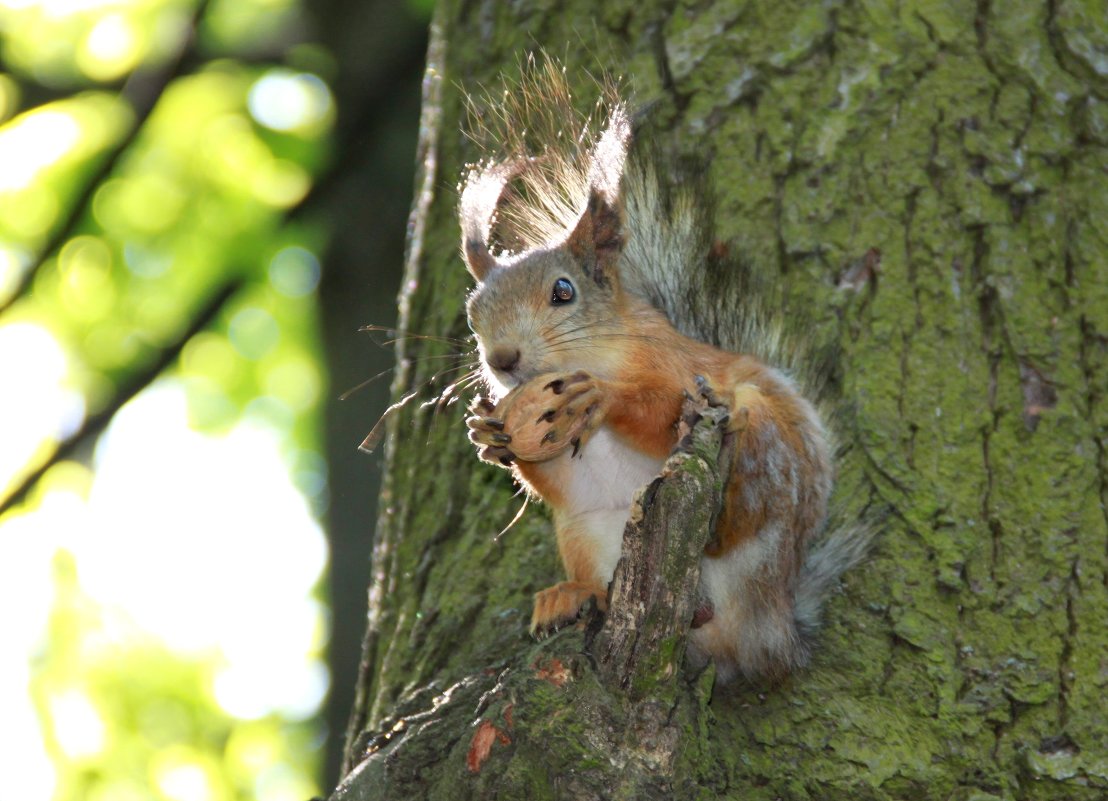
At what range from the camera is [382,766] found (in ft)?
5.78

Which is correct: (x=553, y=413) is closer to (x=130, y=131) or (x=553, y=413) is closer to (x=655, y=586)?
(x=655, y=586)

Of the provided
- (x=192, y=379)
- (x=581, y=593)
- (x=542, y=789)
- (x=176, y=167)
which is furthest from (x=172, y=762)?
(x=542, y=789)

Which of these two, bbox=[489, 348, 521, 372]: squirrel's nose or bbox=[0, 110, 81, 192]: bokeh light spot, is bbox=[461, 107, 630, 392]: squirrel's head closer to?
bbox=[489, 348, 521, 372]: squirrel's nose

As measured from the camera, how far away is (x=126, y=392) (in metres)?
4.54

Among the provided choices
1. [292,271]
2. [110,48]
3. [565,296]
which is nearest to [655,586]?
[565,296]

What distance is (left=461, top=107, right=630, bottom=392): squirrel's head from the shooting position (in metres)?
2.24

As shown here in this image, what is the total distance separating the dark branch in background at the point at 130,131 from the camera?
4348mm

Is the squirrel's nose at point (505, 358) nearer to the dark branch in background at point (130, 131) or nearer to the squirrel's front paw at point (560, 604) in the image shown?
the squirrel's front paw at point (560, 604)

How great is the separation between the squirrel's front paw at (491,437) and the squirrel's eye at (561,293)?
38 centimetres

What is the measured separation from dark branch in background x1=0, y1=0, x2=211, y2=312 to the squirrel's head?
2.34 m

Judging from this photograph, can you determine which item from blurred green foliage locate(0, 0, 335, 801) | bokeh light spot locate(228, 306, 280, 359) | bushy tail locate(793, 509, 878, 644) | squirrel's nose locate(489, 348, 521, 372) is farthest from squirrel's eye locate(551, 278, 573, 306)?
bokeh light spot locate(228, 306, 280, 359)

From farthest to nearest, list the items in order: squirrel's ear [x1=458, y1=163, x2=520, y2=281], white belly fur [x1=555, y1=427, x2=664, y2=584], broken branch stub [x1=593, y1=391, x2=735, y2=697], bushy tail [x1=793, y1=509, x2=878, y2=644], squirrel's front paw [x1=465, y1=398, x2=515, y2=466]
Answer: squirrel's ear [x1=458, y1=163, x2=520, y2=281], white belly fur [x1=555, y1=427, x2=664, y2=584], bushy tail [x1=793, y1=509, x2=878, y2=644], squirrel's front paw [x1=465, y1=398, x2=515, y2=466], broken branch stub [x1=593, y1=391, x2=735, y2=697]

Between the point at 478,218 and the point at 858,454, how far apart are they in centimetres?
92

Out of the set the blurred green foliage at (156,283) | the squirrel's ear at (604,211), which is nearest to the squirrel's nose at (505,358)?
the squirrel's ear at (604,211)
